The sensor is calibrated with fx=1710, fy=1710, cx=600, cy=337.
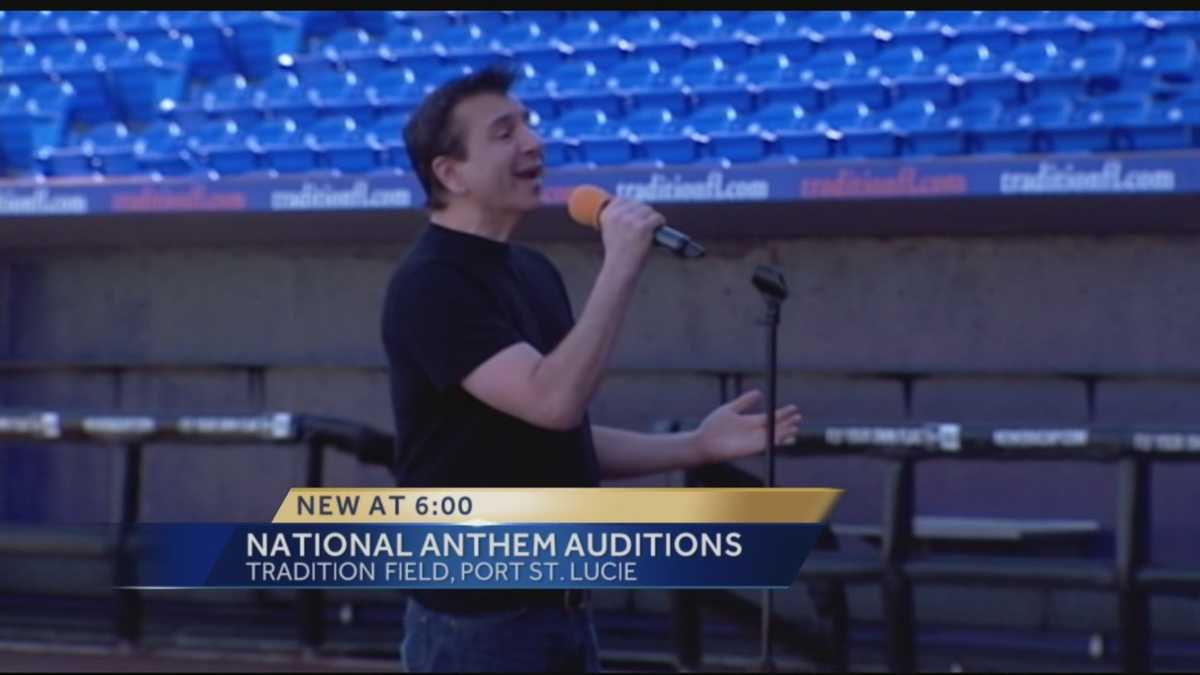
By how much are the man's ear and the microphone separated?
0.27 meters

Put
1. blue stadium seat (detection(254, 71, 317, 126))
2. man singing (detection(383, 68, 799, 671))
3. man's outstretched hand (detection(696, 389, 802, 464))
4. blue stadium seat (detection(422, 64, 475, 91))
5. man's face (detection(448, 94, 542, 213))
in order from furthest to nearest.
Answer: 1. blue stadium seat (detection(254, 71, 317, 126))
2. blue stadium seat (detection(422, 64, 475, 91))
3. man's outstretched hand (detection(696, 389, 802, 464))
4. man's face (detection(448, 94, 542, 213))
5. man singing (detection(383, 68, 799, 671))

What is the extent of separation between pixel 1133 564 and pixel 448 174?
3.38 m

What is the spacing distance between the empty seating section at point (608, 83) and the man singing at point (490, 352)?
4353 mm

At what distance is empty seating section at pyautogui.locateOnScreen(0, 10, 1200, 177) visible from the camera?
23.8ft

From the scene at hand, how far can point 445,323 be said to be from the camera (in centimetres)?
268

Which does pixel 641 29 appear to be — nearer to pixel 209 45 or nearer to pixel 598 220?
pixel 209 45

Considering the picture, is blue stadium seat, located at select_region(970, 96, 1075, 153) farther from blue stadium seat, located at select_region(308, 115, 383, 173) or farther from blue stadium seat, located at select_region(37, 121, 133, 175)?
blue stadium seat, located at select_region(37, 121, 133, 175)

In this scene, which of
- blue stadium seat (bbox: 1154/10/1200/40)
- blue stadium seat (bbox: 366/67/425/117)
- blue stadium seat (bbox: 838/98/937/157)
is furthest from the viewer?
blue stadium seat (bbox: 366/67/425/117)

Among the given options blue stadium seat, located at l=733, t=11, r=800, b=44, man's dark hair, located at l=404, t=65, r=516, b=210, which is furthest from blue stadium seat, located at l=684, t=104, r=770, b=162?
man's dark hair, located at l=404, t=65, r=516, b=210

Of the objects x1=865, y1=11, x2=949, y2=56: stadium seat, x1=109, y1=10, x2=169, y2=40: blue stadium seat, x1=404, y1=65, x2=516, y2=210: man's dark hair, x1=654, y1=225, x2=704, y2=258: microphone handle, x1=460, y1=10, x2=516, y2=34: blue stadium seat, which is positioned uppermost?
x1=109, y1=10, x2=169, y2=40: blue stadium seat

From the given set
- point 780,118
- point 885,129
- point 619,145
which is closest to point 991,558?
point 885,129

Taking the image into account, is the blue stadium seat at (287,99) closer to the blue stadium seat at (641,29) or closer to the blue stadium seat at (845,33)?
the blue stadium seat at (641,29)

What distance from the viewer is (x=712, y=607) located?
236 inches

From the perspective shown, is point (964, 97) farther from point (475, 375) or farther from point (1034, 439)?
point (475, 375)
